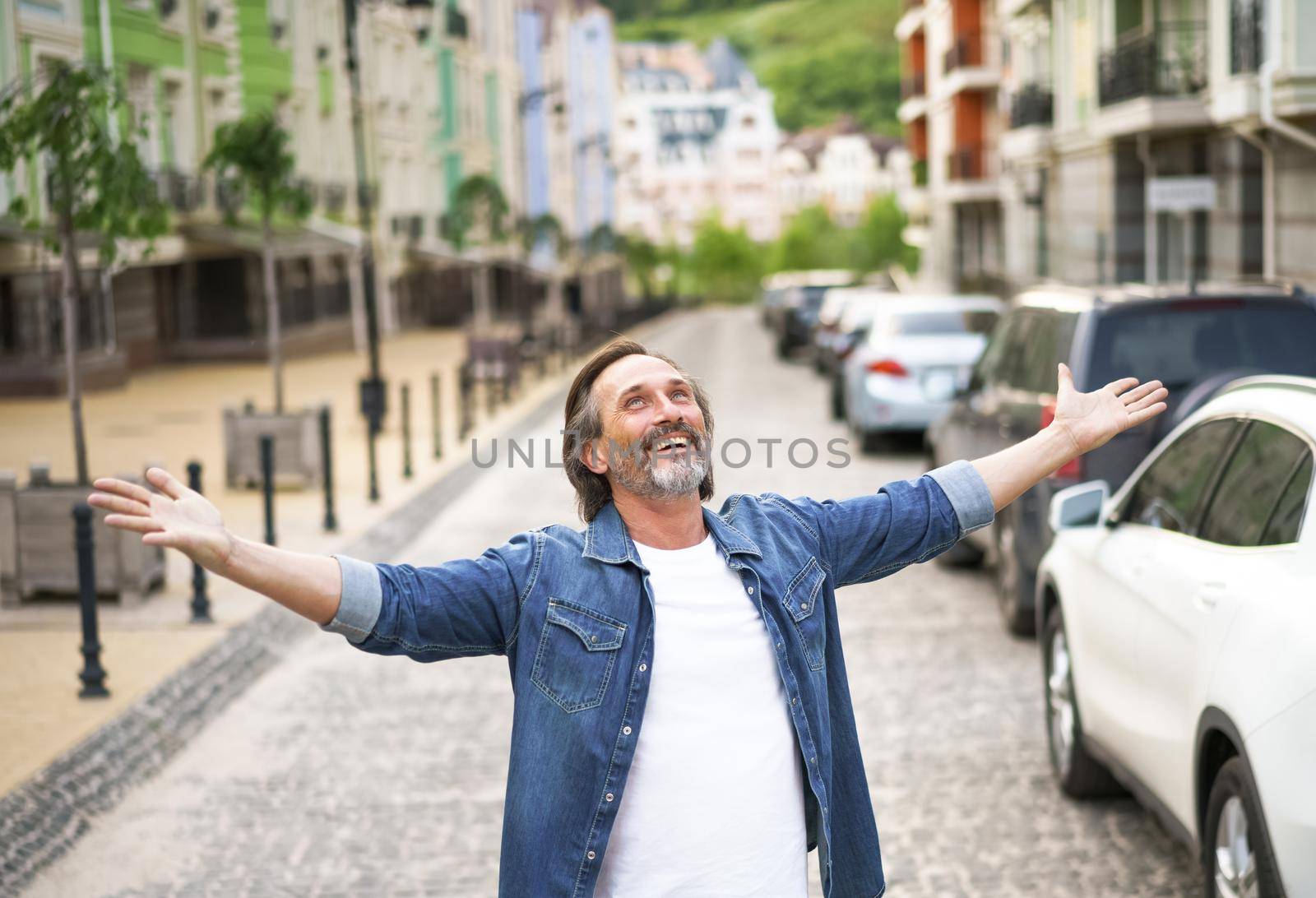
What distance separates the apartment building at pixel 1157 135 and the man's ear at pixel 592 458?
42.8 feet

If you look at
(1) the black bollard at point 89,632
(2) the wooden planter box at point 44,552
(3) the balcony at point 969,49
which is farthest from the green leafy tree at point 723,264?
(1) the black bollard at point 89,632

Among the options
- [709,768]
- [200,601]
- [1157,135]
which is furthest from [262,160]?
[1157,135]

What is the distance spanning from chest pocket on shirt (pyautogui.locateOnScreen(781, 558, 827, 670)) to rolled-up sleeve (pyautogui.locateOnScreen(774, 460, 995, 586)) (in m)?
0.11

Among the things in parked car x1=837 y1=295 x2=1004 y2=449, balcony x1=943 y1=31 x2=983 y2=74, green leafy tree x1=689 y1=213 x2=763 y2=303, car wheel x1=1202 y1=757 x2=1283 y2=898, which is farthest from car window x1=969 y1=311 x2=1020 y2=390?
green leafy tree x1=689 y1=213 x2=763 y2=303

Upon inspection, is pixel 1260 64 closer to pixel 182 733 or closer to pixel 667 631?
pixel 182 733

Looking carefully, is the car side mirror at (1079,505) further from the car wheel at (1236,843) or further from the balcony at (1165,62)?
the balcony at (1165,62)

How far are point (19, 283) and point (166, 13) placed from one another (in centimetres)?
894

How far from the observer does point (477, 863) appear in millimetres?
5645

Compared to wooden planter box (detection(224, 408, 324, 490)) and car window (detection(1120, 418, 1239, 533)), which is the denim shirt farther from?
wooden planter box (detection(224, 408, 324, 490))

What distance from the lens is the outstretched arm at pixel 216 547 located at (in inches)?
107

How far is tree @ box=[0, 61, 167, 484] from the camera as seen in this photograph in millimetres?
10273

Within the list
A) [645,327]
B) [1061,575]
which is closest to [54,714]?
[1061,575]

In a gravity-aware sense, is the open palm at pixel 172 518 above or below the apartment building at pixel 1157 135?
below

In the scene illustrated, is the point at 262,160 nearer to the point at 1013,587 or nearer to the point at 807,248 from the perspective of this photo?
the point at 1013,587
